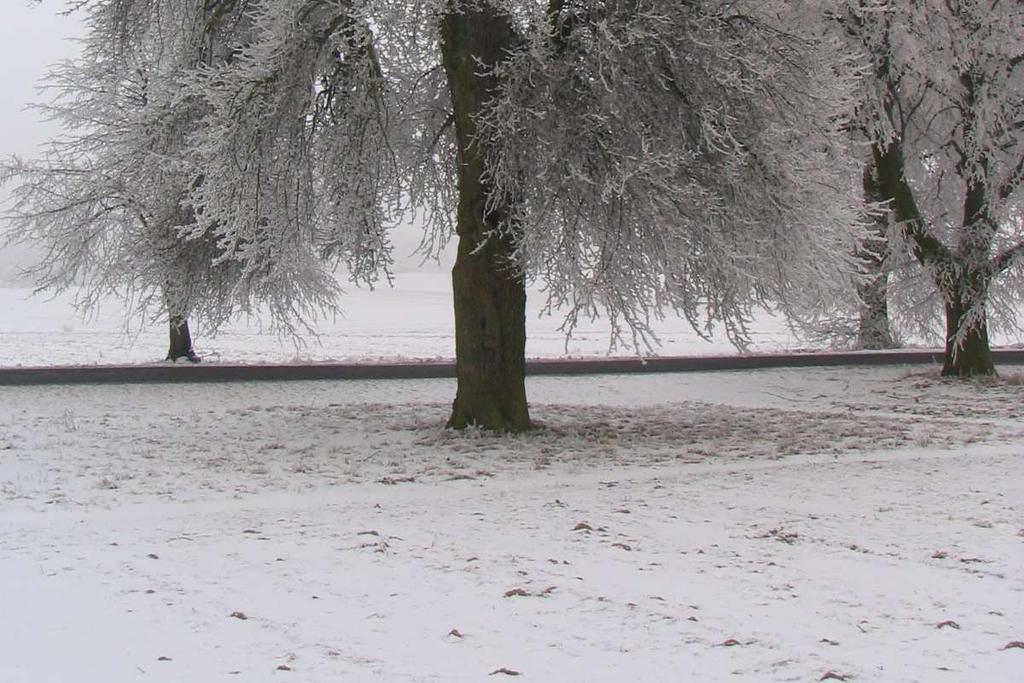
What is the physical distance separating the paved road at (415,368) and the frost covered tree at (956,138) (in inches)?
106

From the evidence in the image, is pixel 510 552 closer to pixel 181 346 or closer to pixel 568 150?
pixel 568 150

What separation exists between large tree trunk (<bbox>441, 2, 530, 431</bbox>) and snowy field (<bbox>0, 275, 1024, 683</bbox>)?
0.65 m

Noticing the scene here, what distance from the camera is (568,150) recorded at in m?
10.7

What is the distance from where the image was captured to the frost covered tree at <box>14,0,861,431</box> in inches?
416

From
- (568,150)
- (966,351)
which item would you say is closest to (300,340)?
(966,351)

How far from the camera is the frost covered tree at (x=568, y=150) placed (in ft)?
34.7

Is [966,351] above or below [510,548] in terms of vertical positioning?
above

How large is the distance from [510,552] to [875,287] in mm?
17757

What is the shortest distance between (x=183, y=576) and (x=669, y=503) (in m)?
3.86

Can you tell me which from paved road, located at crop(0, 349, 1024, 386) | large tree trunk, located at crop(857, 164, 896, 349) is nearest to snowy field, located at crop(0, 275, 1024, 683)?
paved road, located at crop(0, 349, 1024, 386)

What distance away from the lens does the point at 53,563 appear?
6758 mm

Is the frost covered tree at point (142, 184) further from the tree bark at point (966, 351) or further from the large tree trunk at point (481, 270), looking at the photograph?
the tree bark at point (966, 351)

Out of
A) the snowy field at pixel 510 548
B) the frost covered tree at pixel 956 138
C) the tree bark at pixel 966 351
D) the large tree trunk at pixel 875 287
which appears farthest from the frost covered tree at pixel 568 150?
the tree bark at pixel 966 351

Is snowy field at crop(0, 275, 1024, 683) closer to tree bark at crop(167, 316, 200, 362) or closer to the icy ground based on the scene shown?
the icy ground
